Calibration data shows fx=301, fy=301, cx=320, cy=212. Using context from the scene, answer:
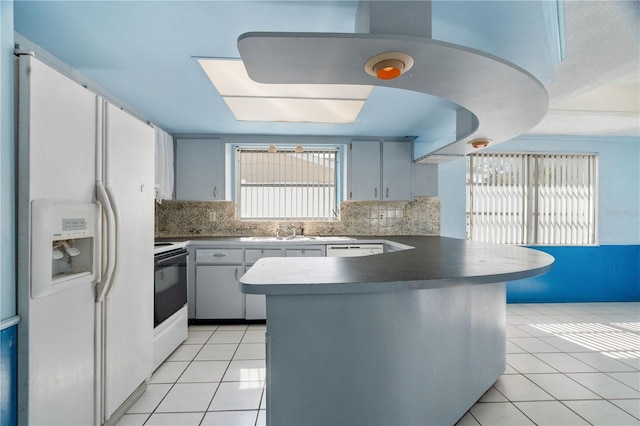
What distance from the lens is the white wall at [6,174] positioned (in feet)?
3.79

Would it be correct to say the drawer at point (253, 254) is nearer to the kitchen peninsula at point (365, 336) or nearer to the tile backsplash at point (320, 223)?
the tile backsplash at point (320, 223)

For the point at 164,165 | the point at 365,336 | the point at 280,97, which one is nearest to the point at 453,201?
the point at 280,97

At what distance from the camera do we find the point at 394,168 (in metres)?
4.10

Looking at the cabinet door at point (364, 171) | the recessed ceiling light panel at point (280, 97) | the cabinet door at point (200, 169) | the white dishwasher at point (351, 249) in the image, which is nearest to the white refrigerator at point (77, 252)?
the recessed ceiling light panel at point (280, 97)

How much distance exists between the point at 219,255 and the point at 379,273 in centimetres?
259

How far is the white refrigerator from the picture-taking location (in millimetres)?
1220

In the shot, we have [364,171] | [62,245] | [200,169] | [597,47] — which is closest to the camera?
[62,245]

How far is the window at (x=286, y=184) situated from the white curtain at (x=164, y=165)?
911 mm

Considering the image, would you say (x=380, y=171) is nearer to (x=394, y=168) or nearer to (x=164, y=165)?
(x=394, y=168)

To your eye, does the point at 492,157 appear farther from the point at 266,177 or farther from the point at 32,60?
the point at 32,60

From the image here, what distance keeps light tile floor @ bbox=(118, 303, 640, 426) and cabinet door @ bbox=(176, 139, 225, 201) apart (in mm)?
1666

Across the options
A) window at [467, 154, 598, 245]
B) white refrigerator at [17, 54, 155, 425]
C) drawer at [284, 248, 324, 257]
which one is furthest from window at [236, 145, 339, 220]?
white refrigerator at [17, 54, 155, 425]

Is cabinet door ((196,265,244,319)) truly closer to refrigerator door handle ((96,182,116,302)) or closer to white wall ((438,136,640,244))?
refrigerator door handle ((96,182,116,302))

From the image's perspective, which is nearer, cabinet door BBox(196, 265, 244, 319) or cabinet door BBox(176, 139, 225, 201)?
cabinet door BBox(196, 265, 244, 319)
